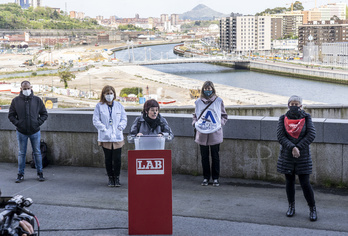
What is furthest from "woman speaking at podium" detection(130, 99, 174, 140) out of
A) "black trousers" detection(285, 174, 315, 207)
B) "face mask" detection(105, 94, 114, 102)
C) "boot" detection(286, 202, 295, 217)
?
"boot" detection(286, 202, 295, 217)

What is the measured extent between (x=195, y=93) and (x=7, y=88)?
38.2 m

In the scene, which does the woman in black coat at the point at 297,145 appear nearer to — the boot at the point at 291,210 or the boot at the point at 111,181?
the boot at the point at 291,210

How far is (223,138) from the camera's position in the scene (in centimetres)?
780

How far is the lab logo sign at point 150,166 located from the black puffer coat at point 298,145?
1.54 metres

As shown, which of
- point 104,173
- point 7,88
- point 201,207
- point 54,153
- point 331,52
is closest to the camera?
point 201,207

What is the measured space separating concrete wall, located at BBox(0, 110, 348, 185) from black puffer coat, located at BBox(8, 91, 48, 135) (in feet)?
3.63

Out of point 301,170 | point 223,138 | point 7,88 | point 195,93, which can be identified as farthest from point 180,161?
point 7,88

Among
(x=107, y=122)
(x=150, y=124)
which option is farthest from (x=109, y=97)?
(x=150, y=124)

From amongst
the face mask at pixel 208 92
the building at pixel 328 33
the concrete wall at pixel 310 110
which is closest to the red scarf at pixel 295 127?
the face mask at pixel 208 92

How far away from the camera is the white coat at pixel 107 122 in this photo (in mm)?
7199

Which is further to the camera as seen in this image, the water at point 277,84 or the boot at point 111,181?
the water at point 277,84

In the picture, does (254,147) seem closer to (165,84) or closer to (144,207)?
(144,207)

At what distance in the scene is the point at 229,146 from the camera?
25.5ft

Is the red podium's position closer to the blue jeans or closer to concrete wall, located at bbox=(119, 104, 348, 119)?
the blue jeans
